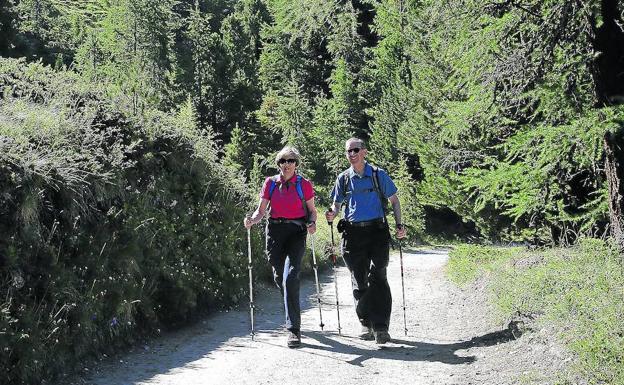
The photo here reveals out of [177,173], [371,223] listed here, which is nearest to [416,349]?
[371,223]

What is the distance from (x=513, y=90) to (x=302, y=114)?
1818 inches

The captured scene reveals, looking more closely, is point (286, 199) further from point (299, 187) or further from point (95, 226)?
point (95, 226)

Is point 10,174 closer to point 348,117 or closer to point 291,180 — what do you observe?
point 291,180

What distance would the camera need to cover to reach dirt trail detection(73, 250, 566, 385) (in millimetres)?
6547

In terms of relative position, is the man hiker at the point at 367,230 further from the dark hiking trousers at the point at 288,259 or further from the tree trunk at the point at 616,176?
the tree trunk at the point at 616,176

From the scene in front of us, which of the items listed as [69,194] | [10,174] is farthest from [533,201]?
[10,174]

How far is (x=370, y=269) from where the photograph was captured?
26.9ft

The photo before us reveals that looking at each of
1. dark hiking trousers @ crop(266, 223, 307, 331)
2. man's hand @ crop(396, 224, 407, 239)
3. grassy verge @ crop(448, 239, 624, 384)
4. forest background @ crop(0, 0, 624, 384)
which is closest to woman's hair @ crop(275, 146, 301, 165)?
dark hiking trousers @ crop(266, 223, 307, 331)

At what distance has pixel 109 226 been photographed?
838cm

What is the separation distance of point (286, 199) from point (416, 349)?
2.44m

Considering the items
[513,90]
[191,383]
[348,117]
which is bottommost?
[191,383]

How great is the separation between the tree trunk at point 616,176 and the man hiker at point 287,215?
13.5ft

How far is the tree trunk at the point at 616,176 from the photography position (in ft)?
29.0

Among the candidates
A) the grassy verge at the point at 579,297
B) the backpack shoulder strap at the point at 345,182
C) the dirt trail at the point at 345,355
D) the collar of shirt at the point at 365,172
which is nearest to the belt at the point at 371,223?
the backpack shoulder strap at the point at 345,182
